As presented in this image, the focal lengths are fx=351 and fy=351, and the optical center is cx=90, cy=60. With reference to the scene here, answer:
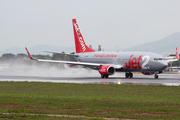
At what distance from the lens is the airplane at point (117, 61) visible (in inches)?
2037

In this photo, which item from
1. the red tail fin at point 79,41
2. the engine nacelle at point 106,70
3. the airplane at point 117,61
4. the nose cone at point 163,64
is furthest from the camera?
the red tail fin at point 79,41

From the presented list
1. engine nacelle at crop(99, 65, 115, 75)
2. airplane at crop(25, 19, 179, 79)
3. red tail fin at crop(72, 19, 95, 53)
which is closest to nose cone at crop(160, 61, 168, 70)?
airplane at crop(25, 19, 179, 79)

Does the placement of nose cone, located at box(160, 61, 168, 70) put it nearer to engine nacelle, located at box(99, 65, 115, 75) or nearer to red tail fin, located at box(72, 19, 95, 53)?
engine nacelle, located at box(99, 65, 115, 75)

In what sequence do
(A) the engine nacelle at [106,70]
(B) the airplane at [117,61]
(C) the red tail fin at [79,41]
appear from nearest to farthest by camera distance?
(B) the airplane at [117,61] < (A) the engine nacelle at [106,70] < (C) the red tail fin at [79,41]

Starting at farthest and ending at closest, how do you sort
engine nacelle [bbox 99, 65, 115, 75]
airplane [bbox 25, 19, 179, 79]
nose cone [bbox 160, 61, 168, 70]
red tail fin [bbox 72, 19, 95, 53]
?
red tail fin [bbox 72, 19, 95, 53] < engine nacelle [bbox 99, 65, 115, 75] < airplane [bbox 25, 19, 179, 79] < nose cone [bbox 160, 61, 168, 70]

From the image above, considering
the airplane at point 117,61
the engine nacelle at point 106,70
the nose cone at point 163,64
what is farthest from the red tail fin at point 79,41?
the nose cone at point 163,64

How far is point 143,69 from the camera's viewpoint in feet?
173

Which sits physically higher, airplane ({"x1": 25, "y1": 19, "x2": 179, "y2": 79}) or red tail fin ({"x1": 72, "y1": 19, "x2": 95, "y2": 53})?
red tail fin ({"x1": 72, "y1": 19, "x2": 95, "y2": 53})

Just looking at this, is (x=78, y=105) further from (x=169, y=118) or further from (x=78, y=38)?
(x=78, y=38)

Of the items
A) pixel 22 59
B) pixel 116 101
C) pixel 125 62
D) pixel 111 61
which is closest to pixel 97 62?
pixel 111 61

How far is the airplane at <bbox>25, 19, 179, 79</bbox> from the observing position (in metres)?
51.8

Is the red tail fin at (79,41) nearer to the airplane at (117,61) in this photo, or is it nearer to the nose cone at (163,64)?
the airplane at (117,61)

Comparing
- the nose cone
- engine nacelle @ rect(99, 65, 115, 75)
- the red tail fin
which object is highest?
the red tail fin

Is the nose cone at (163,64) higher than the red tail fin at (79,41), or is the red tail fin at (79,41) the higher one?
the red tail fin at (79,41)
